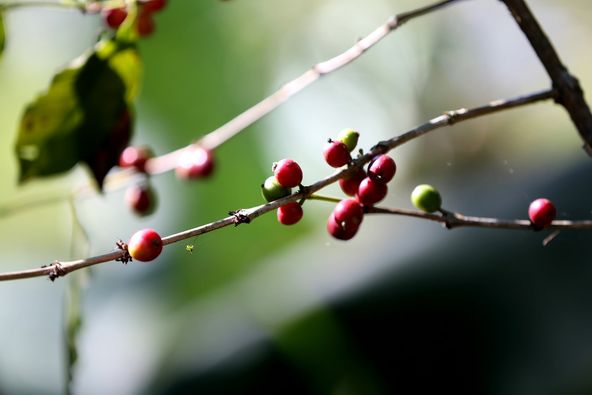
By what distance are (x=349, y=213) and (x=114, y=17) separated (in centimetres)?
46

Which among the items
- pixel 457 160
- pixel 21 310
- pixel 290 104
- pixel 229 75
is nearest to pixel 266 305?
pixel 290 104

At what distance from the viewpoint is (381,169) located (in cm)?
55

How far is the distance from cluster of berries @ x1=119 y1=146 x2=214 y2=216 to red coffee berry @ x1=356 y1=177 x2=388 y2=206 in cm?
37

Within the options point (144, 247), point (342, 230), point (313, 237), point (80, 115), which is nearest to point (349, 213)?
point (342, 230)

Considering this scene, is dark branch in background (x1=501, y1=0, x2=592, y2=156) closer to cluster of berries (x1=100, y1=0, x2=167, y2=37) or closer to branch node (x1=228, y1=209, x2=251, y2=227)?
branch node (x1=228, y1=209, x2=251, y2=227)

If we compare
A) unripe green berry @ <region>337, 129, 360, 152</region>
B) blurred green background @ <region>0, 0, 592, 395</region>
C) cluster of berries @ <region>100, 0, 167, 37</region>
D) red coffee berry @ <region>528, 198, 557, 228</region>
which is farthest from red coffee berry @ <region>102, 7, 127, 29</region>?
red coffee berry @ <region>528, 198, 557, 228</region>

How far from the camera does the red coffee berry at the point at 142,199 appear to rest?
0.94 m

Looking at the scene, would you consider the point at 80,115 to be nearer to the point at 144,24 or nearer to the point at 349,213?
the point at 144,24

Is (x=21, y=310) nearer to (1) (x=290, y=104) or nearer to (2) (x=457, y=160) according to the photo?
(1) (x=290, y=104)

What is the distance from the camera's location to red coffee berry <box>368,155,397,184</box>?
1.81 ft

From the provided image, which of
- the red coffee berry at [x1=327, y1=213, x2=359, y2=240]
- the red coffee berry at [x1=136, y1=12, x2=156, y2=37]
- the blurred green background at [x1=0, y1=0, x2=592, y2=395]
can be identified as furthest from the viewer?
Answer: the blurred green background at [x1=0, y1=0, x2=592, y2=395]

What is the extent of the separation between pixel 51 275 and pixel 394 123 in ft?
9.79

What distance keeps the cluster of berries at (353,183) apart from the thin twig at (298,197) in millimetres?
14

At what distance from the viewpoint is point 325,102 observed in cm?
288
